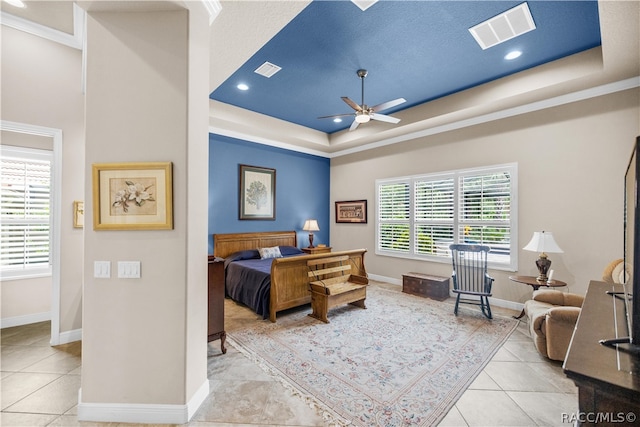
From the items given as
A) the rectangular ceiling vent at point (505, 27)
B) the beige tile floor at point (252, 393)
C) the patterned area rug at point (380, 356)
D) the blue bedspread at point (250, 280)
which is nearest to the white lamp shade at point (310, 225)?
the blue bedspread at point (250, 280)

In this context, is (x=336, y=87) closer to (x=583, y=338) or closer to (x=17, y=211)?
(x=583, y=338)

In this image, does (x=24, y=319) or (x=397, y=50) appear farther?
(x=24, y=319)

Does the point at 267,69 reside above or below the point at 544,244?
above

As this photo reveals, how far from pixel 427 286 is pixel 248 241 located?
3.50m

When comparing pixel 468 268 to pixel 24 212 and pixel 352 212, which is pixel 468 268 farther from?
pixel 24 212

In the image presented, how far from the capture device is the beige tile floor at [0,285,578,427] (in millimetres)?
1918

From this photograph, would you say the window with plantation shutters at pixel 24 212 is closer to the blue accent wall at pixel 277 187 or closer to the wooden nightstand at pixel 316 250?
the blue accent wall at pixel 277 187

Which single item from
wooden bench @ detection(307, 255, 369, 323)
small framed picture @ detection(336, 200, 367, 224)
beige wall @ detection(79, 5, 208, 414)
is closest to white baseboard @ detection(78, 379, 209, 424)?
beige wall @ detection(79, 5, 208, 414)

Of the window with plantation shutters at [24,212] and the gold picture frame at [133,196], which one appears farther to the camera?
the window with plantation shutters at [24,212]

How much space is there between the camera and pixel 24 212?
3631 mm

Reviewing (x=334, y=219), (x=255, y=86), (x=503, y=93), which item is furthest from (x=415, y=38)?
(x=334, y=219)

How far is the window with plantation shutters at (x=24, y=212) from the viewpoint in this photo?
3463 mm

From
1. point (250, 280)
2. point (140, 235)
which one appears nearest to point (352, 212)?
point (250, 280)

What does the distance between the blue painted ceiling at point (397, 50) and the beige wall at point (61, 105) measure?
1.87m
